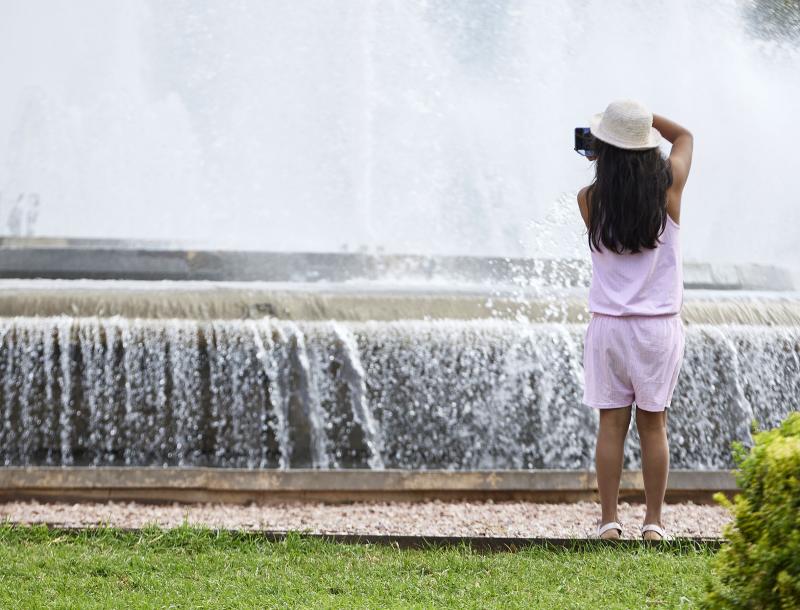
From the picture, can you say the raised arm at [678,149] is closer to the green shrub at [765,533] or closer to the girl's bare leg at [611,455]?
the girl's bare leg at [611,455]

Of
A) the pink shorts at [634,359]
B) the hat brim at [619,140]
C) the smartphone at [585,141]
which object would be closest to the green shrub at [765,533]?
the pink shorts at [634,359]

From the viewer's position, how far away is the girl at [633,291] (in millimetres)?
3477

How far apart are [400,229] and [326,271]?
174 cm

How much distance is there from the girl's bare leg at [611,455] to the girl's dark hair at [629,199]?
0.57 meters

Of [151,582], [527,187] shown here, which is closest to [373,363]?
[151,582]

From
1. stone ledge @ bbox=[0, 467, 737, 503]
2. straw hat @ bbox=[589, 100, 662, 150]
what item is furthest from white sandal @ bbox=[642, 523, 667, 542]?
straw hat @ bbox=[589, 100, 662, 150]

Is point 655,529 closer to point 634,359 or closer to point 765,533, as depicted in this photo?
point 634,359

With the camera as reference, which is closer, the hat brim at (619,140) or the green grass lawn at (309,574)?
the green grass lawn at (309,574)

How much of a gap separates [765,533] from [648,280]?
1711 millimetres

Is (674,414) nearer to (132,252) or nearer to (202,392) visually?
(202,392)

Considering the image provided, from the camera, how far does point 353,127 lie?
447 inches

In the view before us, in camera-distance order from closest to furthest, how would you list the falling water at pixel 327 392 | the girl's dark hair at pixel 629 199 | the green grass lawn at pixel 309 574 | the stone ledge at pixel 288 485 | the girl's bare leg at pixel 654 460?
the green grass lawn at pixel 309 574 → the girl's dark hair at pixel 629 199 → the girl's bare leg at pixel 654 460 → the stone ledge at pixel 288 485 → the falling water at pixel 327 392

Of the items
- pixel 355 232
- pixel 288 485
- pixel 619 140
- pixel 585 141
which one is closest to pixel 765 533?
pixel 619 140

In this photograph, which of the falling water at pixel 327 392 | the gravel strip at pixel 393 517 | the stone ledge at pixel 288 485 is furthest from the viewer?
the falling water at pixel 327 392
